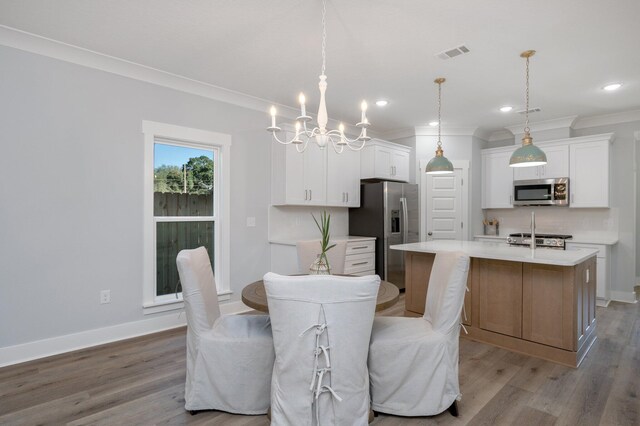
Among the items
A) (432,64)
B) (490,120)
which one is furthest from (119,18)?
(490,120)

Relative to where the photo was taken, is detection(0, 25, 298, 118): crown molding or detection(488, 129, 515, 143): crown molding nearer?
detection(0, 25, 298, 118): crown molding

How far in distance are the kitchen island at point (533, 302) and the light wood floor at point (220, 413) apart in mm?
142

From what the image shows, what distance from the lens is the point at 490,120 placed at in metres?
5.30

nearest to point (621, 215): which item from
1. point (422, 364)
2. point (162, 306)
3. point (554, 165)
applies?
point (554, 165)

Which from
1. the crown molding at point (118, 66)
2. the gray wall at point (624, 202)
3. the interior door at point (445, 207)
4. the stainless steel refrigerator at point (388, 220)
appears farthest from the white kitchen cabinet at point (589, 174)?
the crown molding at point (118, 66)

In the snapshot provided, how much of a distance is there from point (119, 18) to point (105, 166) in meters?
1.30

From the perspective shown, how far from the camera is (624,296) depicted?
4.73 metres

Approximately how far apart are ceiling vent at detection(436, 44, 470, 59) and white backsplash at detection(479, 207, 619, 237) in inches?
140

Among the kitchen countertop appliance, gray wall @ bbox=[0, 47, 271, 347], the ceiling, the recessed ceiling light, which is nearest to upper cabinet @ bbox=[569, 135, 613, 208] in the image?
the kitchen countertop appliance

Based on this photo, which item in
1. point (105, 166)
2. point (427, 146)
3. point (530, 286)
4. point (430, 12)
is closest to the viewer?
point (430, 12)

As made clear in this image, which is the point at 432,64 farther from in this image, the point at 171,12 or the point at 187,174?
the point at 187,174

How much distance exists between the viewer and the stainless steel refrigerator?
503 centimetres

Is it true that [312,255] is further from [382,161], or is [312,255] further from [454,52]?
[382,161]

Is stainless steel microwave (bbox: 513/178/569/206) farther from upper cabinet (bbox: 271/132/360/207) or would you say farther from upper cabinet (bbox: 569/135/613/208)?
upper cabinet (bbox: 271/132/360/207)
